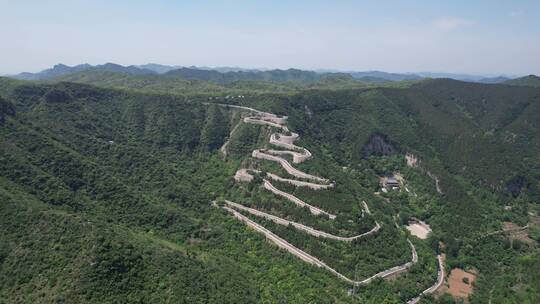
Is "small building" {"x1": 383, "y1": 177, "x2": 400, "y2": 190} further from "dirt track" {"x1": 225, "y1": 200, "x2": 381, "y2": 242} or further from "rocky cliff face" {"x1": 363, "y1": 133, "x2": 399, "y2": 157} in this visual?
"dirt track" {"x1": 225, "y1": 200, "x2": 381, "y2": 242}

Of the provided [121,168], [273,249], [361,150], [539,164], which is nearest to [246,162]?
[121,168]

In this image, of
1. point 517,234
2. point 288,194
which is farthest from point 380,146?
point 288,194

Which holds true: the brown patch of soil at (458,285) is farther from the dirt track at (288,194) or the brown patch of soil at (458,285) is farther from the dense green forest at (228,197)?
the dirt track at (288,194)

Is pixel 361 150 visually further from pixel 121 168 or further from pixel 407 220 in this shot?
pixel 121 168

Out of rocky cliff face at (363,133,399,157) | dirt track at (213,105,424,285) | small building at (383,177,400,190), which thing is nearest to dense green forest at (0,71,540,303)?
rocky cliff face at (363,133,399,157)

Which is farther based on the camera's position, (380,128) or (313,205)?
(380,128)
